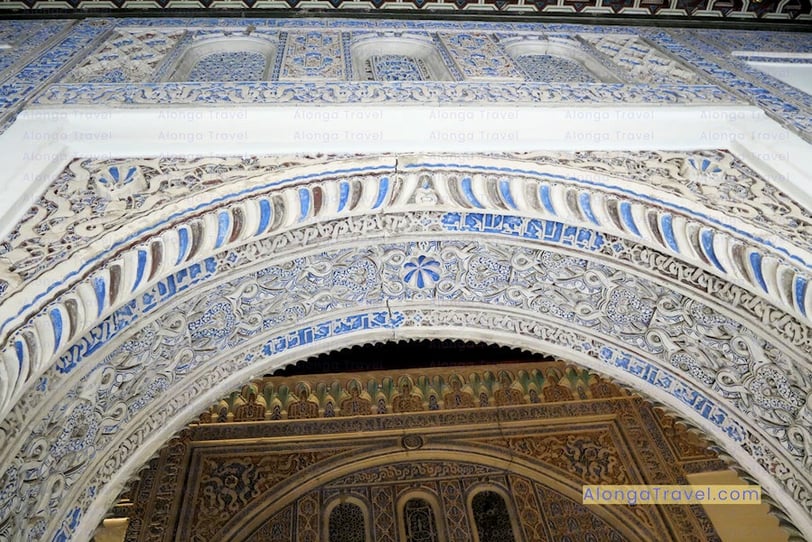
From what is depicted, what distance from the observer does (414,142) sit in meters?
2.47

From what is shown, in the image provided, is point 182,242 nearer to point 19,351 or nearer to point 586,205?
point 19,351

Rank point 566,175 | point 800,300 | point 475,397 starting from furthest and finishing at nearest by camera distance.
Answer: point 475,397 < point 566,175 < point 800,300

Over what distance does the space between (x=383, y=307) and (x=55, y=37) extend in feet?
7.03

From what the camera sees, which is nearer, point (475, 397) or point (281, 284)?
point (281, 284)

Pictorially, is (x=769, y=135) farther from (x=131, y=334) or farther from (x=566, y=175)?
(x=131, y=334)

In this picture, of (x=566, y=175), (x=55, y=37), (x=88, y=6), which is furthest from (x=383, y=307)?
(x=88, y=6)

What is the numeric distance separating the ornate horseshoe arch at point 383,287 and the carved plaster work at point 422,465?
5.08ft

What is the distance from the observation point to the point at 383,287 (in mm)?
2709

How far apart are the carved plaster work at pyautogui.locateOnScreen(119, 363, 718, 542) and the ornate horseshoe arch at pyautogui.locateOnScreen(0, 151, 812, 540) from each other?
1.55 metres

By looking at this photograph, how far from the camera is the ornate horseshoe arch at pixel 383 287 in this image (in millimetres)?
1908

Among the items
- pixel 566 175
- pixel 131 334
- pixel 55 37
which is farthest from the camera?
pixel 55 37

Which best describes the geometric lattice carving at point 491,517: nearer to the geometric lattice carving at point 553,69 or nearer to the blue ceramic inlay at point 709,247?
the blue ceramic inlay at point 709,247

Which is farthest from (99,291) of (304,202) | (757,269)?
(757,269)

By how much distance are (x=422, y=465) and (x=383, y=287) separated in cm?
182
